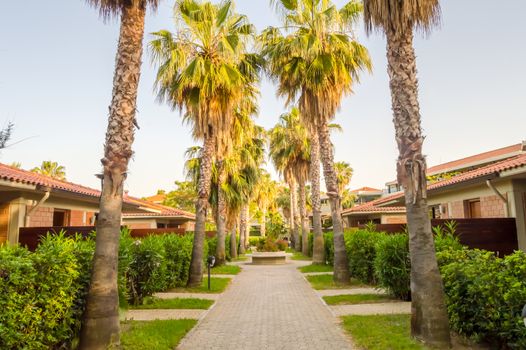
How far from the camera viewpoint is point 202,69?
1323 centimetres

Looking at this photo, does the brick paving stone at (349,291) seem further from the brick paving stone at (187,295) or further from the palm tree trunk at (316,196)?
the palm tree trunk at (316,196)

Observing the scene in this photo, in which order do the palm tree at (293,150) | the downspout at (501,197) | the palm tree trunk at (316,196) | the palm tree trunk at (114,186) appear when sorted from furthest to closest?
the palm tree at (293,150)
the palm tree trunk at (316,196)
the downspout at (501,197)
the palm tree trunk at (114,186)

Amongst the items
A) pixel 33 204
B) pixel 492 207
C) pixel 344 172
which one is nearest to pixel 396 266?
pixel 492 207

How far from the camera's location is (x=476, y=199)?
15531 millimetres

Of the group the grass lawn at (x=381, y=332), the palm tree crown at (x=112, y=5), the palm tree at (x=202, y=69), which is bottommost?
the grass lawn at (x=381, y=332)

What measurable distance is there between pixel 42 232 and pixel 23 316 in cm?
993

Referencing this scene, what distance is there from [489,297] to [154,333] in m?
5.41

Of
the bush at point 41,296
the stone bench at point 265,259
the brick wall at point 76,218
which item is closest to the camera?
the bush at point 41,296

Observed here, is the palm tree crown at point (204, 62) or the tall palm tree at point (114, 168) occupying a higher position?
the palm tree crown at point (204, 62)

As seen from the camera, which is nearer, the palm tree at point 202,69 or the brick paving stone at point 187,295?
the brick paving stone at point 187,295

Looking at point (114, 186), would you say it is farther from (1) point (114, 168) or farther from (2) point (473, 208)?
(2) point (473, 208)

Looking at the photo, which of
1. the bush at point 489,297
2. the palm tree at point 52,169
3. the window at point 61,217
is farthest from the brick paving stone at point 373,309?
the palm tree at point 52,169

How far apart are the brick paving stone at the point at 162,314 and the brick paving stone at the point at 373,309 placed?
3.37m

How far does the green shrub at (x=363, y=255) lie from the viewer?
44.3ft
